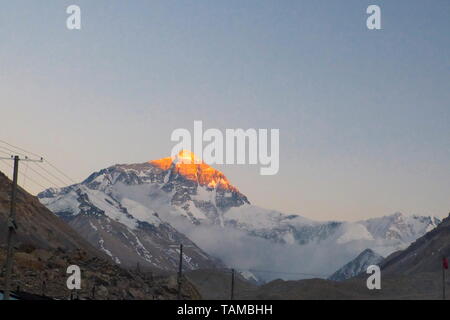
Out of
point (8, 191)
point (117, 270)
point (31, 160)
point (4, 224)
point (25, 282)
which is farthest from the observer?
point (8, 191)

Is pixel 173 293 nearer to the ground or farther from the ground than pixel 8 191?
nearer to the ground

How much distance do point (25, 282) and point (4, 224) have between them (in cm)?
5329

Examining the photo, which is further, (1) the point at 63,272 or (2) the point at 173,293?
(2) the point at 173,293

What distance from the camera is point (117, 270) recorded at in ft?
504
